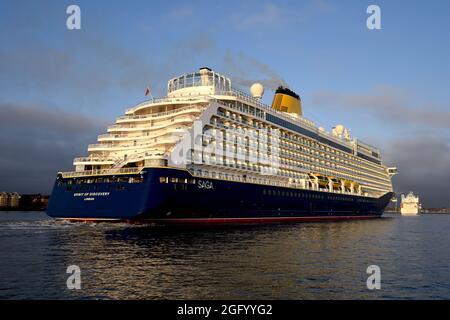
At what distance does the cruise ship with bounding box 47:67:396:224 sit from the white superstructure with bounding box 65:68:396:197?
15 cm

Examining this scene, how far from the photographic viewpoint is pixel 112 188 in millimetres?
42000

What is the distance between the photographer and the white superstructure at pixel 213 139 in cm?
4638

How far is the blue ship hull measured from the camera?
40.3m

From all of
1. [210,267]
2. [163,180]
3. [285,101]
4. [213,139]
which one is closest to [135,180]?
[163,180]

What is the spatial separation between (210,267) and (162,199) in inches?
812

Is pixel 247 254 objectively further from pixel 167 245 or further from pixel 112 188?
pixel 112 188

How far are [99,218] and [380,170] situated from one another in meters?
88.1

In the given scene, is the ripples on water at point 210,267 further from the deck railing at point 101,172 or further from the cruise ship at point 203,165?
the deck railing at point 101,172

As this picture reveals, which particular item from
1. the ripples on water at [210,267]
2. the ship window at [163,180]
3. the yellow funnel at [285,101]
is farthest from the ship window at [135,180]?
the yellow funnel at [285,101]

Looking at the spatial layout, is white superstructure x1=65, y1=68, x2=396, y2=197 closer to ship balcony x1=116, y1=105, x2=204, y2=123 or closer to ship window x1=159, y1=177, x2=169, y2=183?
ship balcony x1=116, y1=105, x2=204, y2=123

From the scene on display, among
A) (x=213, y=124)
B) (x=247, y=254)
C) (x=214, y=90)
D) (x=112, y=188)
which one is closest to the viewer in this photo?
(x=247, y=254)

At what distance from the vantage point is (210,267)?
2047 centimetres
